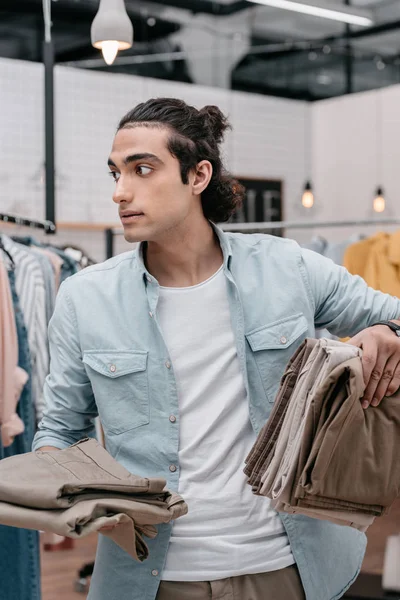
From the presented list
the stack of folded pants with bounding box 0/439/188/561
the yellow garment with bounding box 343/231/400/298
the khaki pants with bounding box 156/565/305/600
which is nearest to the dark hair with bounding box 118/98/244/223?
the stack of folded pants with bounding box 0/439/188/561

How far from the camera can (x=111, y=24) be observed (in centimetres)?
275

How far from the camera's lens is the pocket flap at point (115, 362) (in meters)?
1.74

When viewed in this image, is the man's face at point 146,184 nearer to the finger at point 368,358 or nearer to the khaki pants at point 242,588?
the finger at point 368,358

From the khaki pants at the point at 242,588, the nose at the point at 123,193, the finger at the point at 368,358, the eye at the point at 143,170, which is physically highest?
the eye at the point at 143,170

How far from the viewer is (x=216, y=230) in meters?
1.89

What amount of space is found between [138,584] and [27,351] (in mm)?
1636

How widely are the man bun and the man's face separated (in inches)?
6.1

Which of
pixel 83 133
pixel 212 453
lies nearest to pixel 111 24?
pixel 212 453

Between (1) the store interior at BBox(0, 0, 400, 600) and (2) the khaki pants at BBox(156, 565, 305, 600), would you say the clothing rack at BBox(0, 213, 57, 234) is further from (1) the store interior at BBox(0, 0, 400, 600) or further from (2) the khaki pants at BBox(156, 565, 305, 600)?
(1) the store interior at BBox(0, 0, 400, 600)

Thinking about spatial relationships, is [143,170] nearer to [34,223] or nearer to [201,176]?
[201,176]

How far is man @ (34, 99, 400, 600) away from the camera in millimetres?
1689

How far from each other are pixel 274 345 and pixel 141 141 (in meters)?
0.50

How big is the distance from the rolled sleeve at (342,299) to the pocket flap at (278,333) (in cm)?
8

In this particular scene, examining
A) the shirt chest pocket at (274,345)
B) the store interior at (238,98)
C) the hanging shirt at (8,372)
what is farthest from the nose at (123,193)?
the store interior at (238,98)
